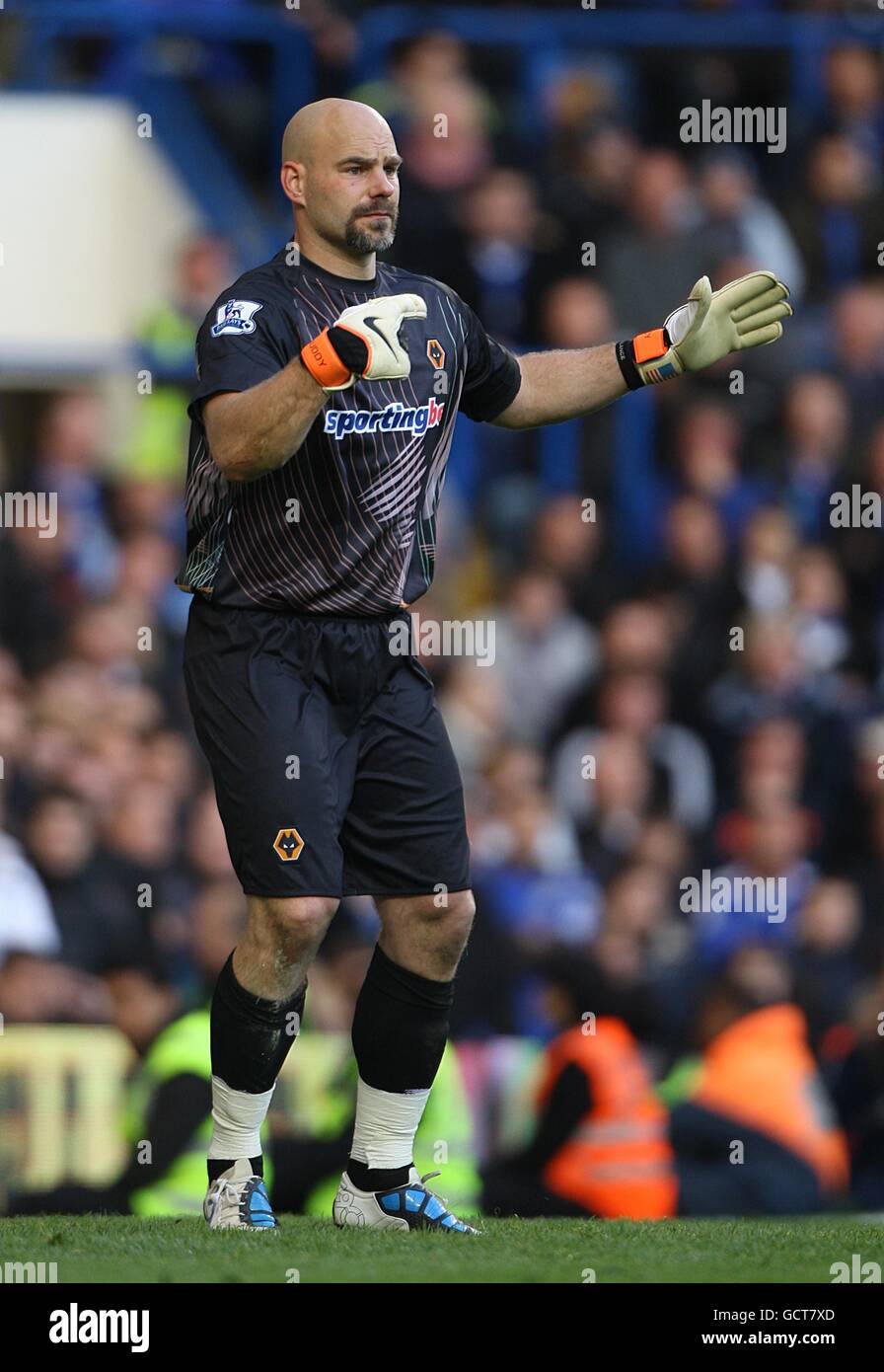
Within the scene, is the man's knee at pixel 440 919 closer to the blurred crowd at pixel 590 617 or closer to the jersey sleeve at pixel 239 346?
the jersey sleeve at pixel 239 346

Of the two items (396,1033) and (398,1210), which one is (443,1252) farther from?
(396,1033)

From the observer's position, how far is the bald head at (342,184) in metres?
4.86

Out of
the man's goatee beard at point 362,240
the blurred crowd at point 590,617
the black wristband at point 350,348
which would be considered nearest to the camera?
the black wristband at point 350,348

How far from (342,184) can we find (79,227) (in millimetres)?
4590

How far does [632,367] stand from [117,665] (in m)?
3.50

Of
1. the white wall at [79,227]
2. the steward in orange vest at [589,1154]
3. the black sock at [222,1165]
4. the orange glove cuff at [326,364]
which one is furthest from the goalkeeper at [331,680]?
the white wall at [79,227]

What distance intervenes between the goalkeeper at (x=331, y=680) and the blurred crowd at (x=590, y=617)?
95.9 inches

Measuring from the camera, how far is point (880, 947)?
27.2 feet

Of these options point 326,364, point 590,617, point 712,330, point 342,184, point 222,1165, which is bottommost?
point 222,1165

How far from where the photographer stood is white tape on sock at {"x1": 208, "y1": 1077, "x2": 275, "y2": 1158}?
16.1ft

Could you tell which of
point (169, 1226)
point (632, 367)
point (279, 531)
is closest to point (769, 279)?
point (632, 367)

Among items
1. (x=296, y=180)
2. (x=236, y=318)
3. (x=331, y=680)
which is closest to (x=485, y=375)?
(x=296, y=180)

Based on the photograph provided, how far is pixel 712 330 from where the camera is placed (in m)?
5.28
